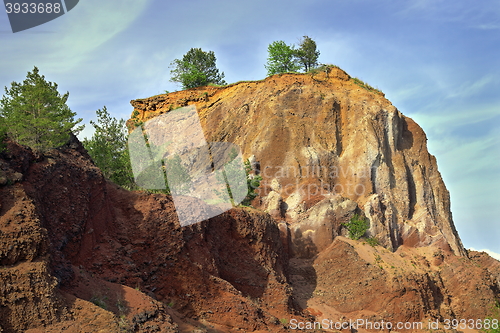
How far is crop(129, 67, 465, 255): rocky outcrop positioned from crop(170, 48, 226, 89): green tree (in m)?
3.97

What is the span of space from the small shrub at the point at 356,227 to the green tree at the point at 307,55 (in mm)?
22710

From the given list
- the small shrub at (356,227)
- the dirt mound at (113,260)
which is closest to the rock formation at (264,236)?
the dirt mound at (113,260)

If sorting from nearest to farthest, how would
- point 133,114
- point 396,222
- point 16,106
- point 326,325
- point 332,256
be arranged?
point 16,106 → point 326,325 → point 332,256 → point 396,222 → point 133,114

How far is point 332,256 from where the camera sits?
121 ft

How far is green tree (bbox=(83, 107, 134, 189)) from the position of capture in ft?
112

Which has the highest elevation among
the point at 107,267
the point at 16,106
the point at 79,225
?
the point at 16,106

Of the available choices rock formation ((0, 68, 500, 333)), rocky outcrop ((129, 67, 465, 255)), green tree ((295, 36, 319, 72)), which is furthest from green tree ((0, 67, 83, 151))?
green tree ((295, 36, 319, 72))

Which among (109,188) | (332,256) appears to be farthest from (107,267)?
(332,256)

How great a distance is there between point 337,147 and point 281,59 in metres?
14.8

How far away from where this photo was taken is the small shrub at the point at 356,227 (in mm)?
38656

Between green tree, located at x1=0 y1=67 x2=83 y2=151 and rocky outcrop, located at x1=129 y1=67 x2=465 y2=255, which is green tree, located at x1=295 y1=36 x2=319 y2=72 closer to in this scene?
rocky outcrop, located at x1=129 y1=67 x2=465 y2=255

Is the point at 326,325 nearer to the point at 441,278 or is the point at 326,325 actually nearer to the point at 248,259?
the point at 248,259

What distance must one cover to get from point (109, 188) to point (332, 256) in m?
17.4

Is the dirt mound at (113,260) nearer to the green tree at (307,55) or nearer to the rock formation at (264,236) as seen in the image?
the rock formation at (264,236)
